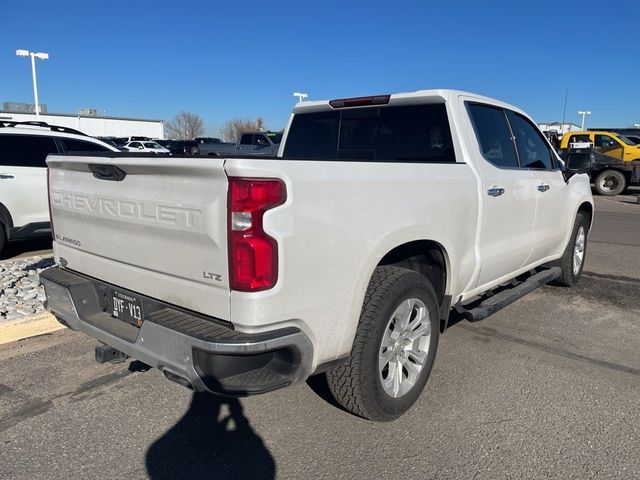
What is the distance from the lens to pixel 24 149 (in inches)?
293

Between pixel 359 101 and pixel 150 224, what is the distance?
7.38ft

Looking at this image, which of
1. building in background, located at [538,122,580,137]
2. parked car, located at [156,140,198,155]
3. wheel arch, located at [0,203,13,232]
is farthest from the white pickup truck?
parked car, located at [156,140,198,155]

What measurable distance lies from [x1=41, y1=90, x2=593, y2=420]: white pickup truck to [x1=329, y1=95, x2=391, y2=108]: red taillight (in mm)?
17

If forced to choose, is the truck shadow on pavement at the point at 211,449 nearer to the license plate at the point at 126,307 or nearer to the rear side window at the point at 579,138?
the license plate at the point at 126,307

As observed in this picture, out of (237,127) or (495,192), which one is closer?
(495,192)

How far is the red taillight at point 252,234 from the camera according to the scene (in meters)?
2.22

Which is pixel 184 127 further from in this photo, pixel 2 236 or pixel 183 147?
pixel 2 236

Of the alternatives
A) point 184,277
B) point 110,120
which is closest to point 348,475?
point 184,277

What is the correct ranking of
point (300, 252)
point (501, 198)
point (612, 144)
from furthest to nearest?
point (612, 144)
point (501, 198)
point (300, 252)

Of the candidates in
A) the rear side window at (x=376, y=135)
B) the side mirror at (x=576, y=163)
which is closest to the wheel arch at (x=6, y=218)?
the rear side window at (x=376, y=135)

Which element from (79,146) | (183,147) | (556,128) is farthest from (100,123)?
(79,146)

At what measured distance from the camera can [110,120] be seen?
6950 centimetres

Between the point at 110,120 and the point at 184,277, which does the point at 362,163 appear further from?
the point at 110,120

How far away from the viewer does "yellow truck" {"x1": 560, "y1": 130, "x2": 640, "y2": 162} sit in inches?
724
